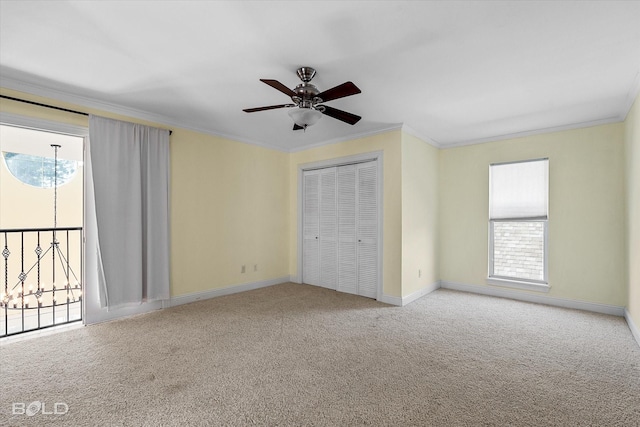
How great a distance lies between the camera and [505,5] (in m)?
1.87

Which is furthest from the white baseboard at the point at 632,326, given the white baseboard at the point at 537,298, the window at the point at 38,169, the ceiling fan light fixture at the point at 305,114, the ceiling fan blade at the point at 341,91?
the window at the point at 38,169

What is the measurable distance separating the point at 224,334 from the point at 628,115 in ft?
17.7

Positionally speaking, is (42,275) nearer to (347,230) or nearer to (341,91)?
(347,230)

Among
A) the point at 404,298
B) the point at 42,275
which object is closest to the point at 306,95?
the point at 404,298

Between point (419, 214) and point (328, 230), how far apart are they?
1.56m

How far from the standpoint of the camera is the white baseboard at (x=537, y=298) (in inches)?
155

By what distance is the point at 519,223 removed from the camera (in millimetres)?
4652

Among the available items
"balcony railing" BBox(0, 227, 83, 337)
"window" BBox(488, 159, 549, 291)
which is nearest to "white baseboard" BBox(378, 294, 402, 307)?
"window" BBox(488, 159, 549, 291)

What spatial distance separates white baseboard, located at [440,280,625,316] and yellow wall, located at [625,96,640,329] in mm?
A: 396

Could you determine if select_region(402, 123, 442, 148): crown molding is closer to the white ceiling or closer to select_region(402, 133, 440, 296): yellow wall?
select_region(402, 133, 440, 296): yellow wall

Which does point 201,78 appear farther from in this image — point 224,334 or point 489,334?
point 489,334

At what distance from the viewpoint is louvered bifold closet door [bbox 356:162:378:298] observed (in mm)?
4621

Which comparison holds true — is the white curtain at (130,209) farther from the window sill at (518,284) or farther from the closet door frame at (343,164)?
the window sill at (518,284)

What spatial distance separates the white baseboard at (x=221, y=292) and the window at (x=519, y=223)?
12.3ft
